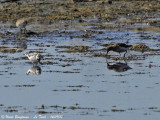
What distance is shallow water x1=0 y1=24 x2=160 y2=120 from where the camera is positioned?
16.9 m

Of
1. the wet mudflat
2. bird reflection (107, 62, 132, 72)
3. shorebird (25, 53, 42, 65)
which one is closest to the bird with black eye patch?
shorebird (25, 53, 42, 65)

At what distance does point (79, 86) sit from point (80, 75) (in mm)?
2144

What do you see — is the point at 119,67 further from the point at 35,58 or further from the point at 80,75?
the point at 35,58

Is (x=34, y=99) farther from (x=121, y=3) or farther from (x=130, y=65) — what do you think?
(x=121, y=3)

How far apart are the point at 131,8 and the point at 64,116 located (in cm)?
3456

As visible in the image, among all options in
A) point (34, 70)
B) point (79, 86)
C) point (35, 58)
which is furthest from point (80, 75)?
point (35, 58)

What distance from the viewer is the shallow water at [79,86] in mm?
16938

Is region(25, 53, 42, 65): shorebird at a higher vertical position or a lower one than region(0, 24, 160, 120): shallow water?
higher

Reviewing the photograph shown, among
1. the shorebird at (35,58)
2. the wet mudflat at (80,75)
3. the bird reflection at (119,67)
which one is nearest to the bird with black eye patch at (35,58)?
the shorebird at (35,58)

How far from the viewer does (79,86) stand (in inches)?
805

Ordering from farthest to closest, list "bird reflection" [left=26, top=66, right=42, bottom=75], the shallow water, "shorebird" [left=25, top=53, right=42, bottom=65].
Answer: "shorebird" [left=25, top=53, right=42, bottom=65]
"bird reflection" [left=26, top=66, right=42, bottom=75]
the shallow water

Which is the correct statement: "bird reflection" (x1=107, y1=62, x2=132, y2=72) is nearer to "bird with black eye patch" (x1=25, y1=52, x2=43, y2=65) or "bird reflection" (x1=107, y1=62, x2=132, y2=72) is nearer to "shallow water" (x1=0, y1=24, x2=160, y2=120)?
"shallow water" (x1=0, y1=24, x2=160, y2=120)

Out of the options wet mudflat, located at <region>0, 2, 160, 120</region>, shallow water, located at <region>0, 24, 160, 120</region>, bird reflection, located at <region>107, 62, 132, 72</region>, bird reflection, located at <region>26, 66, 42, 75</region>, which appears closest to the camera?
shallow water, located at <region>0, 24, 160, 120</region>

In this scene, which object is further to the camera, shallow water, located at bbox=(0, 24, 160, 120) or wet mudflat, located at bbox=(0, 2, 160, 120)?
wet mudflat, located at bbox=(0, 2, 160, 120)
